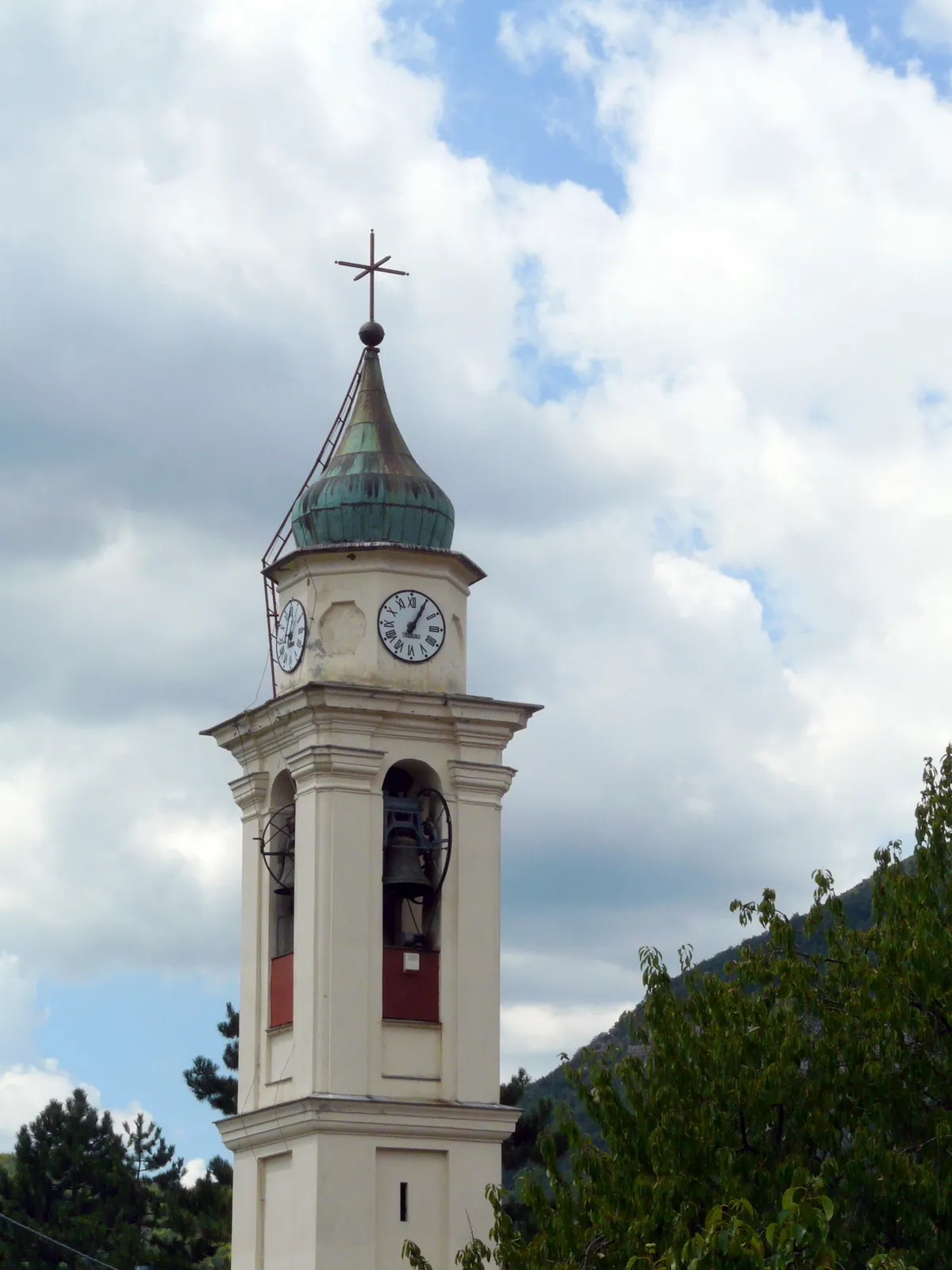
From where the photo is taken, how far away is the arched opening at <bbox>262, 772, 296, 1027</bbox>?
40312 millimetres

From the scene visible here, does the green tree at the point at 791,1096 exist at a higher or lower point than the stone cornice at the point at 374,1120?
lower

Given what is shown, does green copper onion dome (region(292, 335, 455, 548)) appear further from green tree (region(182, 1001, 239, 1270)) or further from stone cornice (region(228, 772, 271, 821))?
green tree (region(182, 1001, 239, 1270))

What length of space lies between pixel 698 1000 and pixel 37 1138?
3314 centimetres

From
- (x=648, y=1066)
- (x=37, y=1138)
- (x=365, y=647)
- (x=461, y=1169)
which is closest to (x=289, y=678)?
(x=365, y=647)

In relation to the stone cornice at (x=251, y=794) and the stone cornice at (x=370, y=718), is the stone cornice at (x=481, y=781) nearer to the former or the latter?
the stone cornice at (x=370, y=718)

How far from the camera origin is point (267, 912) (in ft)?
133

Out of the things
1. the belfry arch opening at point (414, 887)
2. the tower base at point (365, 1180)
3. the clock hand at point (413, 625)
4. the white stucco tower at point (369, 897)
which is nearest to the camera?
the tower base at point (365, 1180)

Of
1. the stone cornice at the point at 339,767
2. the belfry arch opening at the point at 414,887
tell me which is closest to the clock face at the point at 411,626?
the belfry arch opening at the point at 414,887

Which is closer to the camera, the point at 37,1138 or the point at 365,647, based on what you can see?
the point at 365,647

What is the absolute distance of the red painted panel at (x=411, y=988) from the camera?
39125 mm

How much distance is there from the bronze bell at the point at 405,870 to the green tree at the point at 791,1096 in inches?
356

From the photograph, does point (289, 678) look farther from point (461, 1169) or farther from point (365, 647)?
point (461, 1169)

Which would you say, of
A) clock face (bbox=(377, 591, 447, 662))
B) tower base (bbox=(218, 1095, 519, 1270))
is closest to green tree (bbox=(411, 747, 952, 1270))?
tower base (bbox=(218, 1095, 519, 1270))

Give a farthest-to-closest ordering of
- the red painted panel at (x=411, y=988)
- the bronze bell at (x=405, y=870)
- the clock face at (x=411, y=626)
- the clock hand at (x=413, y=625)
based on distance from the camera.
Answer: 1. the clock hand at (x=413, y=625)
2. the clock face at (x=411, y=626)
3. the bronze bell at (x=405, y=870)
4. the red painted panel at (x=411, y=988)
